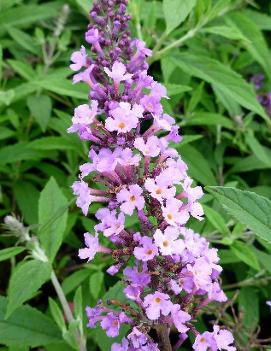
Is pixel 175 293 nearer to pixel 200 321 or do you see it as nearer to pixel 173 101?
pixel 200 321

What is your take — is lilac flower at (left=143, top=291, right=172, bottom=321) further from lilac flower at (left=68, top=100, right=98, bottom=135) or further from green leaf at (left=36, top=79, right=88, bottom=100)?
green leaf at (left=36, top=79, right=88, bottom=100)

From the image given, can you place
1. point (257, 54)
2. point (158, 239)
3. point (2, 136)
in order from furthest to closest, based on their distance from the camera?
point (257, 54)
point (2, 136)
point (158, 239)

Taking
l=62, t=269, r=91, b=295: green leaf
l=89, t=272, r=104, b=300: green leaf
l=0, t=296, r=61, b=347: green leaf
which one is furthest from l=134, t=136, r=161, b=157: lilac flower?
l=62, t=269, r=91, b=295: green leaf

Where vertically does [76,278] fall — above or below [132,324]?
above

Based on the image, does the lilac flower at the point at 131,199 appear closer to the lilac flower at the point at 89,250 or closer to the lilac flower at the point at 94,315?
the lilac flower at the point at 89,250

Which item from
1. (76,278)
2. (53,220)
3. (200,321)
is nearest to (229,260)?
(200,321)

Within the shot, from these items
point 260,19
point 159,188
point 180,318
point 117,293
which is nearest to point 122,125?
point 159,188

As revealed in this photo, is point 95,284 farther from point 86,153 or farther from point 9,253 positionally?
point 86,153

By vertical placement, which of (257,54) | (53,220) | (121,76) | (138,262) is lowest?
(138,262)
